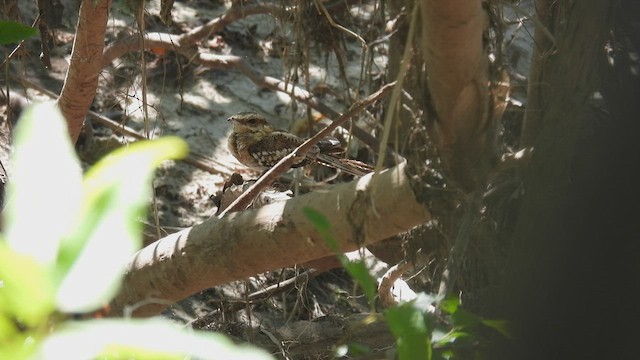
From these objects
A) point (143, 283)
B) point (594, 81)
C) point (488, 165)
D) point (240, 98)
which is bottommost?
point (240, 98)

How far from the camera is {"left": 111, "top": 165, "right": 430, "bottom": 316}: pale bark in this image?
2021 millimetres

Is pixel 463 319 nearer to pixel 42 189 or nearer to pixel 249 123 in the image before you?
pixel 42 189

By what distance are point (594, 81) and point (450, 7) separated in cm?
39

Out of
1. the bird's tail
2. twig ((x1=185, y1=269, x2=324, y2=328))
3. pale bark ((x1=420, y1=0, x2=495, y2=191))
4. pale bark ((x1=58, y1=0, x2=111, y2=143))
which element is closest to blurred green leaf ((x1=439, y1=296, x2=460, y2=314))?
pale bark ((x1=420, y1=0, x2=495, y2=191))

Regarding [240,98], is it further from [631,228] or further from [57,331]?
[57,331]

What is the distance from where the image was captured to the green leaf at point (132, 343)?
0.79 meters

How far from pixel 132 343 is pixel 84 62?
3.04 metres

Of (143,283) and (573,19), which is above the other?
(573,19)

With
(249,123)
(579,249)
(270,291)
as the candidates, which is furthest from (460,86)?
(249,123)

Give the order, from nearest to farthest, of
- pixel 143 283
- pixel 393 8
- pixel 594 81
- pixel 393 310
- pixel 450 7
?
pixel 393 310
pixel 450 7
pixel 594 81
pixel 393 8
pixel 143 283

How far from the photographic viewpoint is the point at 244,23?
688 cm

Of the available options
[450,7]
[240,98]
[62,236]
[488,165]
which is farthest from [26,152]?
[240,98]

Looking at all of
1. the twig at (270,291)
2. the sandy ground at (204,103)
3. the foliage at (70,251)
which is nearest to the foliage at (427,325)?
the foliage at (70,251)

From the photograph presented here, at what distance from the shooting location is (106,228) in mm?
840
